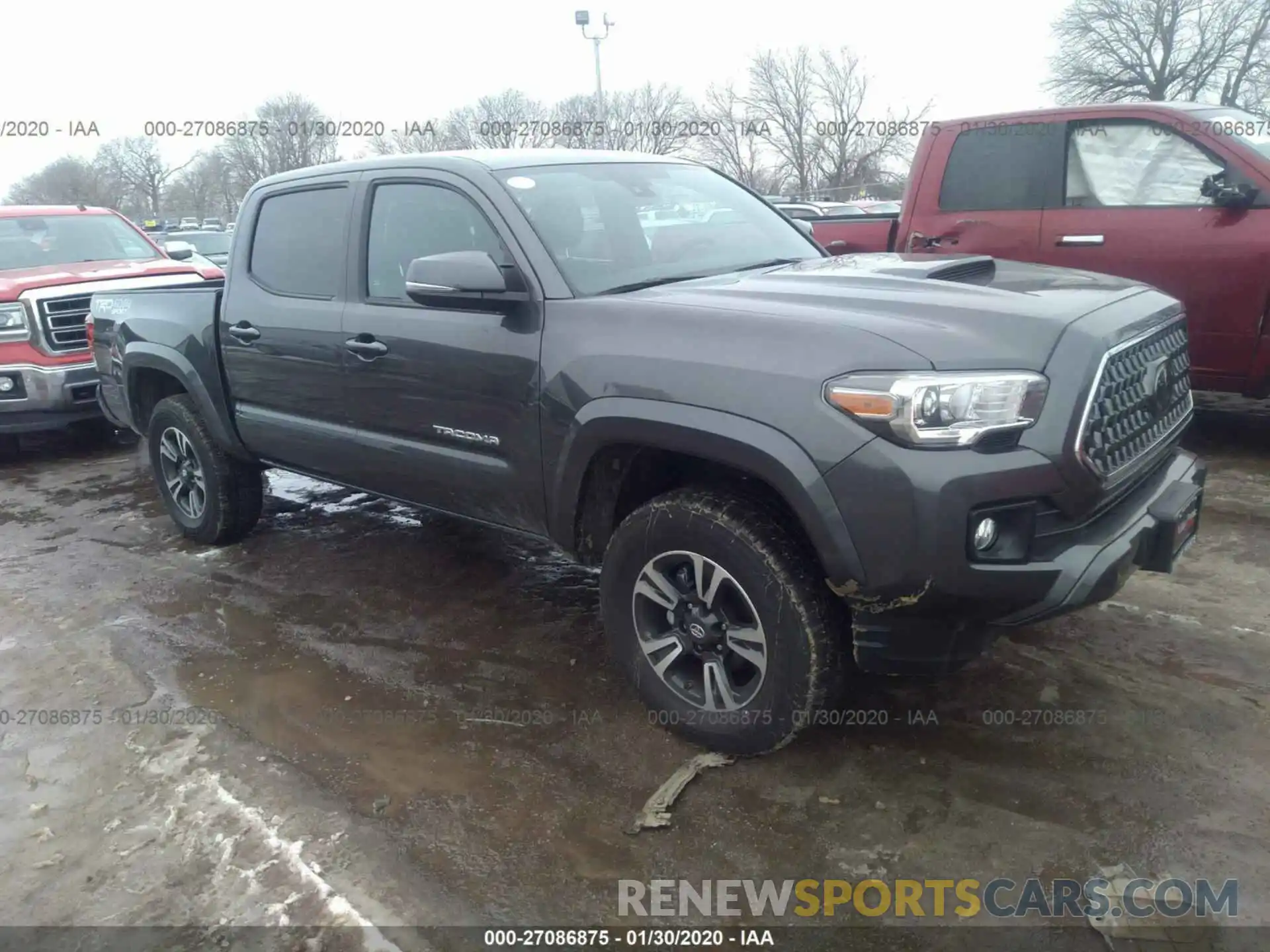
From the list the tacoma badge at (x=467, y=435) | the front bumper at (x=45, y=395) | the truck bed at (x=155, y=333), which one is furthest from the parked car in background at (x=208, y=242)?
the tacoma badge at (x=467, y=435)

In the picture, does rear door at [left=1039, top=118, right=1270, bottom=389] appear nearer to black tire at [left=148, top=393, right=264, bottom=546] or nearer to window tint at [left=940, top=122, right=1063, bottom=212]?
window tint at [left=940, top=122, right=1063, bottom=212]

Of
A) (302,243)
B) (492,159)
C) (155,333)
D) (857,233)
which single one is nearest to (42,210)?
(155,333)

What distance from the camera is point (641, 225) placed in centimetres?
365

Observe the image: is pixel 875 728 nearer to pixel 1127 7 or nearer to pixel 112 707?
pixel 112 707

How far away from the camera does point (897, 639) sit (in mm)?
2592

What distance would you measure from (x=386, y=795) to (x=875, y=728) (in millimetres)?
1570

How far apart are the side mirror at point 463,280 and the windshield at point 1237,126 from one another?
4.34 metres

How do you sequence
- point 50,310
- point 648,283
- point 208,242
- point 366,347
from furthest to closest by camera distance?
1. point 208,242
2. point 50,310
3. point 366,347
4. point 648,283

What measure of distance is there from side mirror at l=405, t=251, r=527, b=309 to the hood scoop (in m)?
1.25

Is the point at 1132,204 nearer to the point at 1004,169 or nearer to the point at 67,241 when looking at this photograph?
the point at 1004,169

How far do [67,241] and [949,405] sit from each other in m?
8.50

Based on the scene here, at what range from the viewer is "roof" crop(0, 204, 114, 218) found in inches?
328

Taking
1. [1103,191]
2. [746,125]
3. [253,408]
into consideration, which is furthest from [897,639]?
[746,125]

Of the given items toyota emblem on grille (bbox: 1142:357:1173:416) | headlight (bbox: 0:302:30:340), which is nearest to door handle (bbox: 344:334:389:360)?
toyota emblem on grille (bbox: 1142:357:1173:416)
